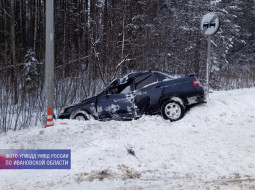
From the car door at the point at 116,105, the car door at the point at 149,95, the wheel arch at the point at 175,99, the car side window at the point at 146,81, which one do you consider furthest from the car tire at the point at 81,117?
the wheel arch at the point at 175,99

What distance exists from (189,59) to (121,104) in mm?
12043

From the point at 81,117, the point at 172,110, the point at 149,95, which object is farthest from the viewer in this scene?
the point at 81,117

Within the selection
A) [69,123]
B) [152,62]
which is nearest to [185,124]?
[69,123]

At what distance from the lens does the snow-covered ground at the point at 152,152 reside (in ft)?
10.6

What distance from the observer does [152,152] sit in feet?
13.9

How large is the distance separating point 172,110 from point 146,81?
1.19 m

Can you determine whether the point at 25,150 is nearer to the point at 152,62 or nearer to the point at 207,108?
the point at 207,108

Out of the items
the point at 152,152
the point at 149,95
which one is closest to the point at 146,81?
the point at 149,95

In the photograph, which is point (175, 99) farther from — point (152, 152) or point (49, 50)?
point (49, 50)

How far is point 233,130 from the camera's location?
17.7 ft

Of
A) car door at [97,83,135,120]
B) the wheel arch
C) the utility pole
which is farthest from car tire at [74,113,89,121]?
→ the wheel arch

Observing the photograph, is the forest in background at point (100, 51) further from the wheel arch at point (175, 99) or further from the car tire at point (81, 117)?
the wheel arch at point (175, 99)

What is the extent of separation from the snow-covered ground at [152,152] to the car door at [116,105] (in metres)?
0.61

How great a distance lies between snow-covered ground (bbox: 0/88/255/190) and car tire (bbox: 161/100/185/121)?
0.62ft
